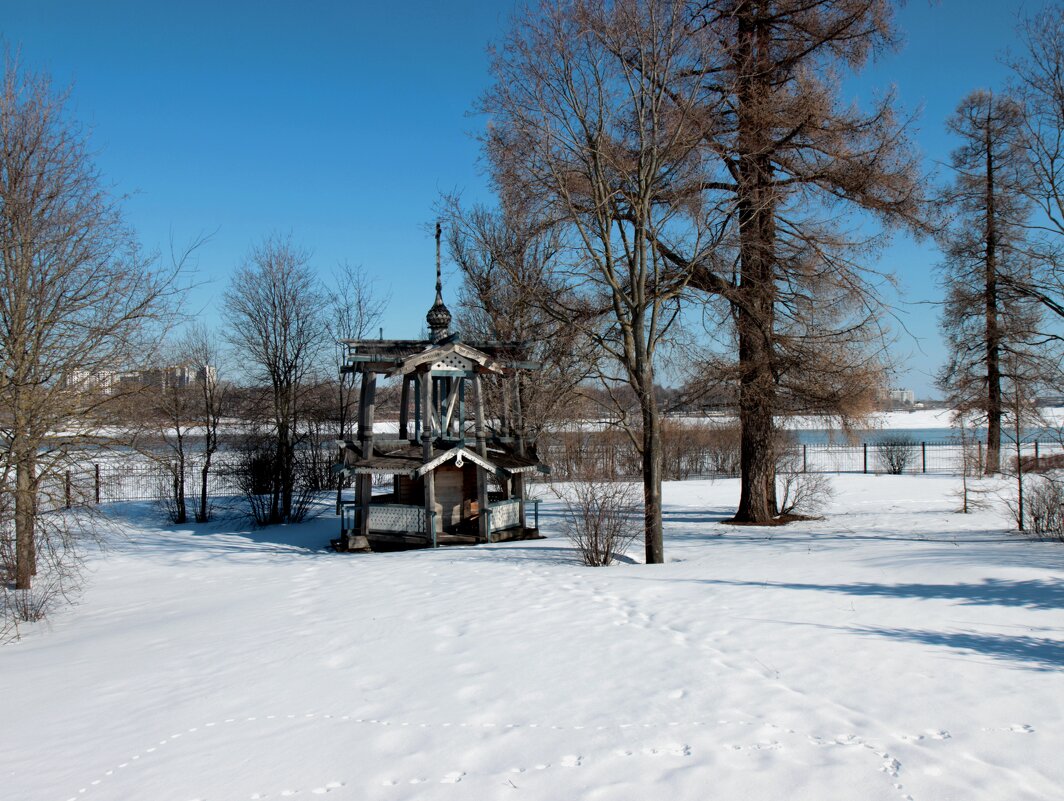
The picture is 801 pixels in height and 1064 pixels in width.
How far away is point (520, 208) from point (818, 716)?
923 centimetres

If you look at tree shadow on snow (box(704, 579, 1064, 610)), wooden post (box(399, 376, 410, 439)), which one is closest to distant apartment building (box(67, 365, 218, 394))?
wooden post (box(399, 376, 410, 439))

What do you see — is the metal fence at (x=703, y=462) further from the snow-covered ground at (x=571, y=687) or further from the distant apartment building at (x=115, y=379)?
the snow-covered ground at (x=571, y=687)

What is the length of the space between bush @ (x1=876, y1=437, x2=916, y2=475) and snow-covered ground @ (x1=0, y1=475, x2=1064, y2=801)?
78.7 ft

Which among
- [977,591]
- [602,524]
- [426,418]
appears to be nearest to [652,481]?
[602,524]

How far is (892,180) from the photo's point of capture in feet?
47.5

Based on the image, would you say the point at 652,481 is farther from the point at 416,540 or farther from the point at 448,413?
the point at 448,413

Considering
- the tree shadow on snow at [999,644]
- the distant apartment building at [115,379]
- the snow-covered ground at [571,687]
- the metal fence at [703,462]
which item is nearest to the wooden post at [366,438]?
the distant apartment building at [115,379]

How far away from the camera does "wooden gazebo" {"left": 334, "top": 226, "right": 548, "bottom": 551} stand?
15758mm

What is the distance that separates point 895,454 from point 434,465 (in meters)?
25.3

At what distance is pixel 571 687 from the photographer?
545cm

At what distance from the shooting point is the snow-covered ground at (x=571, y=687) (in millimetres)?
4102

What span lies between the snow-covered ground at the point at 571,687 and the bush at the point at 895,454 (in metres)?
24.0

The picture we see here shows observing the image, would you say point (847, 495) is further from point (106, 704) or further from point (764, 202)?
point (106, 704)

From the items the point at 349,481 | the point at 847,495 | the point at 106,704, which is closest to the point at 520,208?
the point at 106,704
